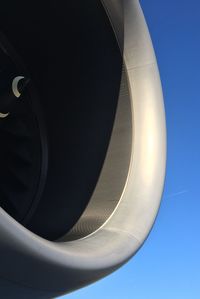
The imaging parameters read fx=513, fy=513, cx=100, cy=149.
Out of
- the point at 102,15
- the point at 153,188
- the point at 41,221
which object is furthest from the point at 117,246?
the point at 102,15

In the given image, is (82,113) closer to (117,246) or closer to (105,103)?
(105,103)

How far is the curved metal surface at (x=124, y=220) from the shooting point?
2.61 metres

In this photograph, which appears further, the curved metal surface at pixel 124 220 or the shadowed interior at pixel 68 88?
the shadowed interior at pixel 68 88

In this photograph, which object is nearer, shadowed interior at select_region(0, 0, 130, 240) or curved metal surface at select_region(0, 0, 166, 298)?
curved metal surface at select_region(0, 0, 166, 298)

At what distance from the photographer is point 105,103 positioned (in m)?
4.22

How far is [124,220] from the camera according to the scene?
3.64m

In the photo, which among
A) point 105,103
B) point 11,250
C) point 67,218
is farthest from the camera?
point 105,103

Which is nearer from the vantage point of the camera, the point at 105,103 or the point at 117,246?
the point at 117,246

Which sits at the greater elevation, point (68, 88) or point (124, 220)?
point (68, 88)

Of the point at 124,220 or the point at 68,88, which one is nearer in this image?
the point at 124,220

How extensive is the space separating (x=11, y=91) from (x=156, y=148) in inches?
47.6

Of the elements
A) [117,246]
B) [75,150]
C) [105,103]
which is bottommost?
[117,246]

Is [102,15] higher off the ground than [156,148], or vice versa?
[102,15]

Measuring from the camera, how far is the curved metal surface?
2611 millimetres
